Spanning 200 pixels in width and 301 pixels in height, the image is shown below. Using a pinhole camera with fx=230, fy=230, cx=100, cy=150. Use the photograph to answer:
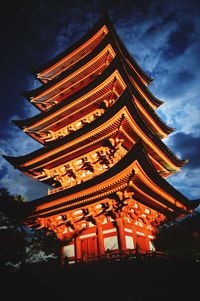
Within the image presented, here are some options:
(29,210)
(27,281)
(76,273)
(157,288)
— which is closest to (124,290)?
(157,288)

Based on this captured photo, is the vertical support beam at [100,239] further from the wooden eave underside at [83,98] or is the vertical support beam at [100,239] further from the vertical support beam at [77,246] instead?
the wooden eave underside at [83,98]

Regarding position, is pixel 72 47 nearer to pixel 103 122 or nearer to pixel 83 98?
pixel 83 98

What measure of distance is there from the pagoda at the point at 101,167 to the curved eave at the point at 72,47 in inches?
4.6

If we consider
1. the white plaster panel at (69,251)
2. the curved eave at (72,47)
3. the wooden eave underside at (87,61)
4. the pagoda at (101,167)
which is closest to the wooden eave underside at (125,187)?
the pagoda at (101,167)

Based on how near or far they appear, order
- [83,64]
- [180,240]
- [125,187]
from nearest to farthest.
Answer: [125,187] → [180,240] → [83,64]

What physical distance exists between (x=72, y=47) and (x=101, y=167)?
41.4 ft

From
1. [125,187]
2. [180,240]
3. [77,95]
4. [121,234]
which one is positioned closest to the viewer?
[125,187]

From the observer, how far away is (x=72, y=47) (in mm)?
20922

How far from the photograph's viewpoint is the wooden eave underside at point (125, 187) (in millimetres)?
10602

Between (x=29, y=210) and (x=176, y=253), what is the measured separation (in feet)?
32.1

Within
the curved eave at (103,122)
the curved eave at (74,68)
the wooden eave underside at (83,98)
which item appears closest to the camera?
the curved eave at (103,122)

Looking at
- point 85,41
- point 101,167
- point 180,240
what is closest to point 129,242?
point 101,167

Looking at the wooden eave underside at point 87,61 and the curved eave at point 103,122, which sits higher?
the wooden eave underside at point 87,61

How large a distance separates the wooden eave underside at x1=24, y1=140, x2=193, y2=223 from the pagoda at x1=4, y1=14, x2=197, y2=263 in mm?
48
